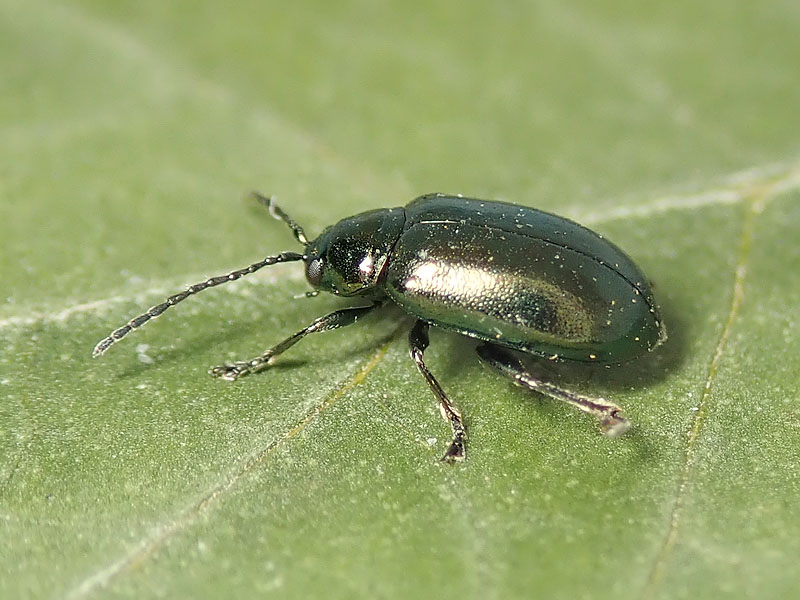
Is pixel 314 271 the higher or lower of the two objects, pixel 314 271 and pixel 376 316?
the higher

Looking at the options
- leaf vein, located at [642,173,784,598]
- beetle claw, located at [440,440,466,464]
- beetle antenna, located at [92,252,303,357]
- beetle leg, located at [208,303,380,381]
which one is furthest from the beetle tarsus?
leaf vein, located at [642,173,784,598]

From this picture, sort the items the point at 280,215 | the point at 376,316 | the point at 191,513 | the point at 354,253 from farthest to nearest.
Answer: the point at 280,215 < the point at 376,316 < the point at 354,253 < the point at 191,513

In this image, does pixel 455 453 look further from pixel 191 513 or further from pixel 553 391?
pixel 191 513

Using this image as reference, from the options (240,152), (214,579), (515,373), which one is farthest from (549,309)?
(240,152)

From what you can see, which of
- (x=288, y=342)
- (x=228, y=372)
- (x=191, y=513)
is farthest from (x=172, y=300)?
(x=191, y=513)

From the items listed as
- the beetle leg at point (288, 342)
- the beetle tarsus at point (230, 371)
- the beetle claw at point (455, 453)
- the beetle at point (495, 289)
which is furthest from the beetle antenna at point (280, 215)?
the beetle claw at point (455, 453)
